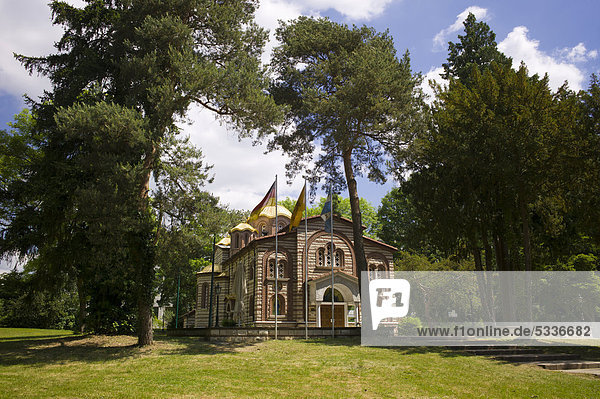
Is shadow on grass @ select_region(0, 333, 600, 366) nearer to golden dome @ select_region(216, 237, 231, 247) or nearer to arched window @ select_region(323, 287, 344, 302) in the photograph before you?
arched window @ select_region(323, 287, 344, 302)

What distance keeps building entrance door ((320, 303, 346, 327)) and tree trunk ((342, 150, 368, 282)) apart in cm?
1183

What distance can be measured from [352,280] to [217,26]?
70.1 feet

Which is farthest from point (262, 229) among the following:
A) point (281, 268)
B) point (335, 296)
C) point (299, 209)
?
point (299, 209)

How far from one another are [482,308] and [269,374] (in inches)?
906

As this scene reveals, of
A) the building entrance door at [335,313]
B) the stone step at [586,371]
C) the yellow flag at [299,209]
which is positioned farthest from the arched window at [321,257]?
the stone step at [586,371]

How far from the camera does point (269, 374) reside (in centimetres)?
1098

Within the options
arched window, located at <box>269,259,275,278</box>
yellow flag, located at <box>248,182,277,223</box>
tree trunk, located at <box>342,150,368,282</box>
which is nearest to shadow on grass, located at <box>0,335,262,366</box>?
tree trunk, located at <box>342,150,368,282</box>

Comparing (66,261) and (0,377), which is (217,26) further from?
(0,377)

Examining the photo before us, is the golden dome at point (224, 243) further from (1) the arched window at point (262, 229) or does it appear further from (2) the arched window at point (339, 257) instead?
(2) the arched window at point (339, 257)

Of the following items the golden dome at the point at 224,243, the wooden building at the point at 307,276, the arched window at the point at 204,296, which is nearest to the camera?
the wooden building at the point at 307,276

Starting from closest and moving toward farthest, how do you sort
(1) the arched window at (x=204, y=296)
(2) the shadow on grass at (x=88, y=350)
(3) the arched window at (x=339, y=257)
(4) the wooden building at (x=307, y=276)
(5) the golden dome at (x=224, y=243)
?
(2) the shadow on grass at (x=88, y=350)
(4) the wooden building at (x=307, y=276)
(3) the arched window at (x=339, y=257)
(1) the arched window at (x=204, y=296)
(5) the golden dome at (x=224, y=243)

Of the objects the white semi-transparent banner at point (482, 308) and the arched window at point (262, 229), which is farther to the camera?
the arched window at point (262, 229)

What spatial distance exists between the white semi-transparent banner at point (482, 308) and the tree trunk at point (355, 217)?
2.46 ft

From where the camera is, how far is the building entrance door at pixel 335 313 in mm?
32688
